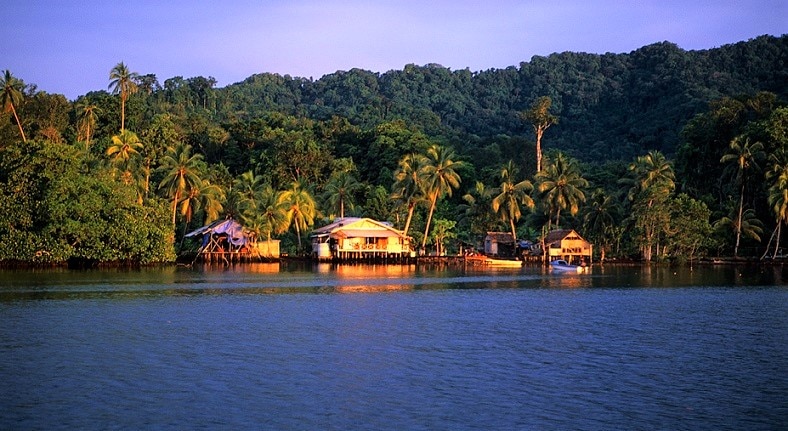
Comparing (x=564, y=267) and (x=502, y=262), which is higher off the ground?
(x=502, y=262)

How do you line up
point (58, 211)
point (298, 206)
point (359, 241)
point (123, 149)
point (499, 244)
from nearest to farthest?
point (58, 211), point (123, 149), point (298, 206), point (359, 241), point (499, 244)

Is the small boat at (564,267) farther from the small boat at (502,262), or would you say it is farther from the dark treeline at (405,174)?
the dark treeline at (405,174)

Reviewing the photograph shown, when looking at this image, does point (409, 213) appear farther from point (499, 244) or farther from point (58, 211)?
point (58, 211)

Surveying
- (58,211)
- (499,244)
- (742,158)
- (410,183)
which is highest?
(742,158)

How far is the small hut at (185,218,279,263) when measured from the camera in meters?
74.5

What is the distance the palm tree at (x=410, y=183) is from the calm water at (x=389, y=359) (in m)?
33.7

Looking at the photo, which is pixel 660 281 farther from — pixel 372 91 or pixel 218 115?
pixel 372 91

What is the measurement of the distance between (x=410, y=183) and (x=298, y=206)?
1076 cm

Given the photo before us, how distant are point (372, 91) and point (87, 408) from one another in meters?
146

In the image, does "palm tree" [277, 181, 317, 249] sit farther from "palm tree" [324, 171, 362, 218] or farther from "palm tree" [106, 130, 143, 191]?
"palm tree" [106, 130, 143, 191]

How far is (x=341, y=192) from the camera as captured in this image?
274ft

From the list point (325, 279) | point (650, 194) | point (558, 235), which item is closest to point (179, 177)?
point (325, 279)

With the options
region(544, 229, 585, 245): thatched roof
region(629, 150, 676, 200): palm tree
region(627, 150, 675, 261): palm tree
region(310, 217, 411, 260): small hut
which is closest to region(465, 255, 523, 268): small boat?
region(544, 229, 585, 245): thatched roof

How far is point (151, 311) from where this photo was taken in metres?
35.3
